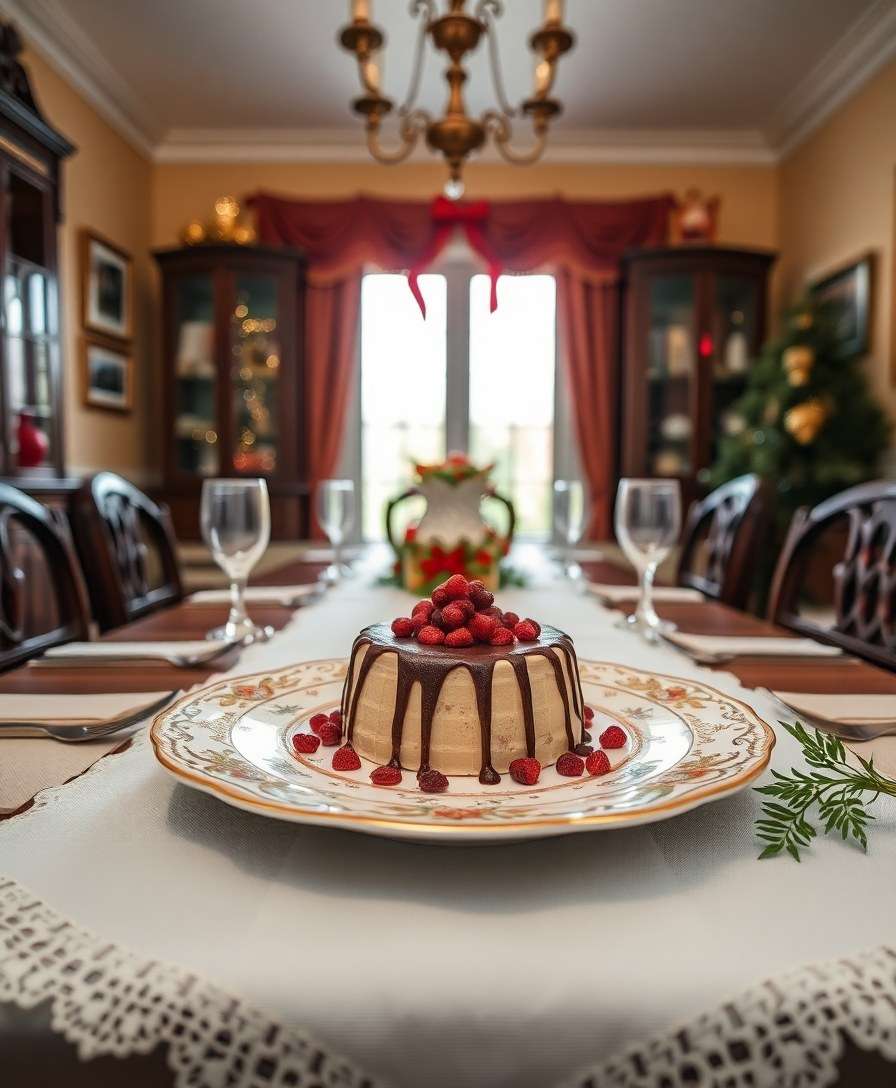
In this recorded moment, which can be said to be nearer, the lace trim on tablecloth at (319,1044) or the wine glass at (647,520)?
the lace trim on tablecloth at (319,1044)

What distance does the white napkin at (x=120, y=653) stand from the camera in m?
0.93

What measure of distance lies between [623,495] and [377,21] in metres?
3.16

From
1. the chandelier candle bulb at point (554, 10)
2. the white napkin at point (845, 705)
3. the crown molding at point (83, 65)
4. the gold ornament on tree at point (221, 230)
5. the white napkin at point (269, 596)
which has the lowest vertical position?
the white napkin at point (269, 596)

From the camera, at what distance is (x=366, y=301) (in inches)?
192

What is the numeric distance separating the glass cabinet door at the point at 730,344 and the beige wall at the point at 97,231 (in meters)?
3.18

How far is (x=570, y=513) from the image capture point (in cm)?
173

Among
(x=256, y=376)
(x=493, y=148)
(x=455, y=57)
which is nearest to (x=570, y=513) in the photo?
(x=455, y=57)

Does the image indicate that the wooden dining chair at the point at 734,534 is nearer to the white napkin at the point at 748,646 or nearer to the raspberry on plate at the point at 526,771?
the white napkin at the point at 748,646

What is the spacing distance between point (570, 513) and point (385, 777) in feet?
4.23

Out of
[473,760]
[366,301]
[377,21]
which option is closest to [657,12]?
[377,21]

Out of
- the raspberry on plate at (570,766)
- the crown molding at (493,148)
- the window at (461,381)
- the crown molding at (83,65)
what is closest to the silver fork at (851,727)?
the raspberry on plate at (570,766)

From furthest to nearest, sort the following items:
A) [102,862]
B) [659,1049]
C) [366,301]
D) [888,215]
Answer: [366,301] < [888,215] < [102,862] < [659,1049]

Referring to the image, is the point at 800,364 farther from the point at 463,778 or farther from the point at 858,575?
the point at 463,778

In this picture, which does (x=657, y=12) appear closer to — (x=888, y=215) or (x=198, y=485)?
(x=888, y=215)
